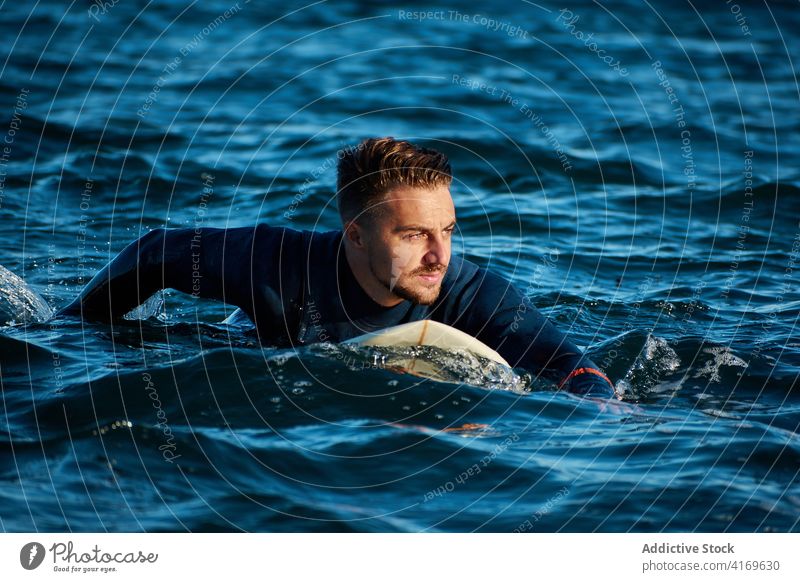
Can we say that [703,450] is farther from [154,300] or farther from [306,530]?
[154,300]

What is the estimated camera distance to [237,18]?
19.3 meters

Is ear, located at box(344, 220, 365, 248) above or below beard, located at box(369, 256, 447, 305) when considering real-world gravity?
above

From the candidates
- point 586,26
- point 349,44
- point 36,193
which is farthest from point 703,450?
point 586,26

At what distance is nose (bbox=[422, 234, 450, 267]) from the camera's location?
648 cm

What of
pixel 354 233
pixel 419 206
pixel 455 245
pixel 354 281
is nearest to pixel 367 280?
pixel 354 281

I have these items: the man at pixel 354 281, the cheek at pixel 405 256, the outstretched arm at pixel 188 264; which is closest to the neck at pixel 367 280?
the man at pixel 354 281

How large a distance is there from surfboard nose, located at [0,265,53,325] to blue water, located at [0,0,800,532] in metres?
0.40

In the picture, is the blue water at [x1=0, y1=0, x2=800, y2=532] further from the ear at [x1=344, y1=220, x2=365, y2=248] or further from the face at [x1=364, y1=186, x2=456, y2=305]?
the ear at [x1=344, y1=220, x2=365, y2=248]

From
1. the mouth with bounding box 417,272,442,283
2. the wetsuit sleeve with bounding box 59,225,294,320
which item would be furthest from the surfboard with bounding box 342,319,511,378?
the wetsuit sleeve with bounding box 59,225,294,320

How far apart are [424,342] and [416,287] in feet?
1.14

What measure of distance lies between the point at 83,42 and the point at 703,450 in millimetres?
15181

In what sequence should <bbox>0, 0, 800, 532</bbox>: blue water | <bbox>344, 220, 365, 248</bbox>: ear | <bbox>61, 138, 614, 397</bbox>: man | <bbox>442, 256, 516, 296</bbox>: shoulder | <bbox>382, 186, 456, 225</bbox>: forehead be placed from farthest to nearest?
1. <bbox>442, 256, 516, 296</bbox>: shoulder
2. <bbox>344, 220, 365, 248</bbox>: ear
3. <bbox>61, 138, 614, 397</bbox>: man
4. <bbox>382, 186, 456, 225</bbox>: forehead
5. <bbox>0, 0, 800, 532</bbox>: blue water

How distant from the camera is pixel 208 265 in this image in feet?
22.4
